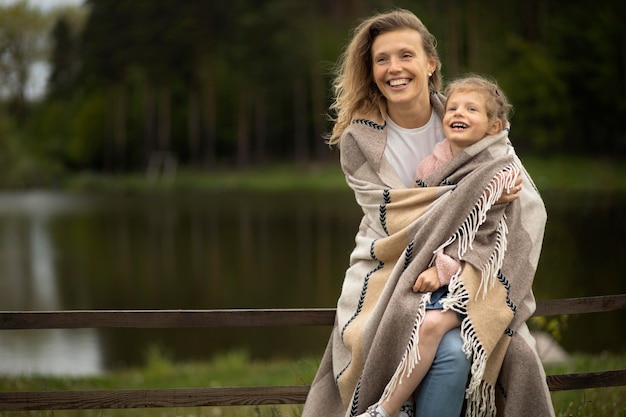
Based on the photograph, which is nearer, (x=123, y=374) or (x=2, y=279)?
(x=123, y=374)

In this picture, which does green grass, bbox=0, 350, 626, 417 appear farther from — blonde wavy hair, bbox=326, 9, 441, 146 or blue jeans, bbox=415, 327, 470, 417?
blue jeans, bbox=415, 327, 470, 417

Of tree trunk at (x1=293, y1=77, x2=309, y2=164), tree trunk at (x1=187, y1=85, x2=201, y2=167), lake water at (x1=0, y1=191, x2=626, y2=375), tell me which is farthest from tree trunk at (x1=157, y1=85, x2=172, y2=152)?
lake water at (x1=0, y1=191, x2=626, y2=375)

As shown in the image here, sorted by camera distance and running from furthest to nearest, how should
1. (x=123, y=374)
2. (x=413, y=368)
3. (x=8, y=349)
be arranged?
(x=8, y=349) → (x=123, y=374) → (x=413, y=368)

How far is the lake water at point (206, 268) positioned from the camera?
1206cm

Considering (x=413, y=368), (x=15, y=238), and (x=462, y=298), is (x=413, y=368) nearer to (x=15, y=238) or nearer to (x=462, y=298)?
(x=462, y=298)

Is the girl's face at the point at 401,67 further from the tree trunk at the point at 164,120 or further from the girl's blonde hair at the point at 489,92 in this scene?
the tree trunk at the point at 164,120

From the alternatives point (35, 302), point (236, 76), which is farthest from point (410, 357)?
point (236, 76)

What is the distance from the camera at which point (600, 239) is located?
19844 millimetres

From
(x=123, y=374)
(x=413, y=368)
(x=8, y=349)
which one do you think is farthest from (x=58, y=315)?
(x=8, y=349)

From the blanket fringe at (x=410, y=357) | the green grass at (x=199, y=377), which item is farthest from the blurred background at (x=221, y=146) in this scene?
the blanket fringe at (x=410, y=357)

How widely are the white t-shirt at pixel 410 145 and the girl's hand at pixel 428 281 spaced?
427mm

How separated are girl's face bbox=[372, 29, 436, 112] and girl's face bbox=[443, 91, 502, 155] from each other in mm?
197

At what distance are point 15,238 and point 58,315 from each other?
901 inches

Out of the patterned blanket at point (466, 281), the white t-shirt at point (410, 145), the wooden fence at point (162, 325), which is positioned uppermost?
the white t-shirt at point (410, 145)
